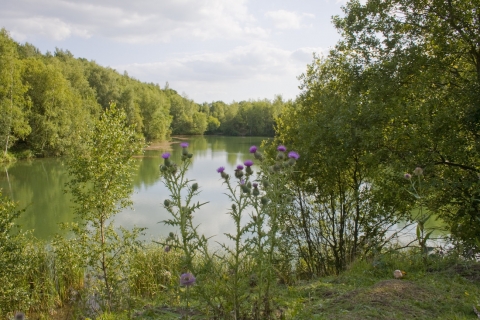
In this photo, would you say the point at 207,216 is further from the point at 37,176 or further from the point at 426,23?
the point at 37,176

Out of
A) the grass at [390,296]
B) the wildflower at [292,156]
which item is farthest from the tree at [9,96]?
the wildflower at [292,156]

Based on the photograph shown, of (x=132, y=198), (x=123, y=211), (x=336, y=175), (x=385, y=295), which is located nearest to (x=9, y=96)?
(x=132, y=198)

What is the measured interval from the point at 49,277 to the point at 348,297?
23.3 feet

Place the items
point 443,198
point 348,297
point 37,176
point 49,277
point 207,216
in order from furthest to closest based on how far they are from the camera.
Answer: point 37,176
point 207,216
point 49,277
point 443,198
point 348,297

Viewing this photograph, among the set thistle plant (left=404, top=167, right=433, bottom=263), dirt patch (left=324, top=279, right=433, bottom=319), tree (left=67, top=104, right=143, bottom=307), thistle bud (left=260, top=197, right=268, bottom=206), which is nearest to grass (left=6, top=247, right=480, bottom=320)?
dirt patch (left=324, top=279, right=433, bottom=319)

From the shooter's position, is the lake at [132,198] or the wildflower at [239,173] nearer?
the wildflower at [239,173]

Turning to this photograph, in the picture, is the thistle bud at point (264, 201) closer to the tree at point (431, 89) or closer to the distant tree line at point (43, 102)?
the tree at point (431, 89)

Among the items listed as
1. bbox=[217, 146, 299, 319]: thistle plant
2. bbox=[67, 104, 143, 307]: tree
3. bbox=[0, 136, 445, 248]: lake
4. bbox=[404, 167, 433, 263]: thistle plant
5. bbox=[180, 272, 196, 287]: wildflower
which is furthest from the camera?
bbox=[0, 136, 445, 248]: lake

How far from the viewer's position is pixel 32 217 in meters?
14.4

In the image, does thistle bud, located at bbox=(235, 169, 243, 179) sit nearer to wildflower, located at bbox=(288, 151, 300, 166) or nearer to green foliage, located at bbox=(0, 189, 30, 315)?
wildflower, located at bbox=(288, 151, 300, 166)

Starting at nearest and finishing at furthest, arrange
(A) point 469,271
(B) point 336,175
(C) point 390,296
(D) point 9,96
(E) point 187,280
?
(E) point 187,280 < (C) point 390,296 < (A) point 469,271 < (B) point 336,175 < (D) point 9,96

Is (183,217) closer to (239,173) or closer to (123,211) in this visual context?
(239,173)

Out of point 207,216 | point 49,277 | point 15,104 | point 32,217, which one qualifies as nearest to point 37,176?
point 15,104

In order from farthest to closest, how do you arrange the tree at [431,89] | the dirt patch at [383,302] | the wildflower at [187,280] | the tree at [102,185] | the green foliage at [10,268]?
1. the tree at [102,185]
2. the green foliage at [10,268]
3. the tree at [431,89]
4. the dirt patch at [383,302]
5. the wildflower at [187,280]
